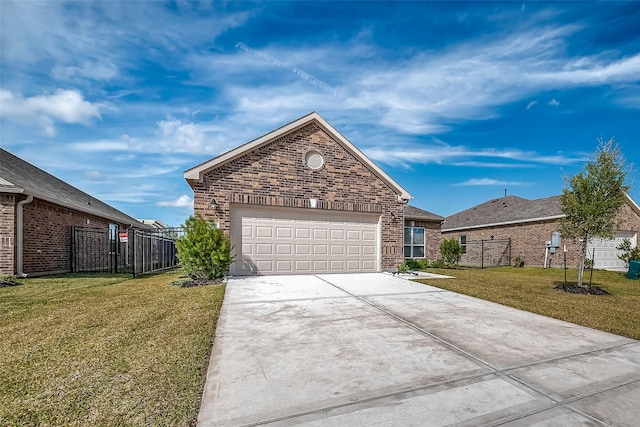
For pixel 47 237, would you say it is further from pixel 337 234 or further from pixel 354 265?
pixel 354 265

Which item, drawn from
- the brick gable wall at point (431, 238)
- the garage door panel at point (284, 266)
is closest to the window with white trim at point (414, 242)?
the brick gable wall at point (431, 238)

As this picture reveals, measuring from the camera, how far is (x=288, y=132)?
37.2ft

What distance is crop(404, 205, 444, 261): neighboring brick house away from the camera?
17.6 metres

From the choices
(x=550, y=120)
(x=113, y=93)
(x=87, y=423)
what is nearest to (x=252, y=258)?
(x=113, y=93)

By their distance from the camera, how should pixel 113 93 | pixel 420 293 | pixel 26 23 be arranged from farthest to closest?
pixel 113 93 → pixel 26 23 → pixel 420 293

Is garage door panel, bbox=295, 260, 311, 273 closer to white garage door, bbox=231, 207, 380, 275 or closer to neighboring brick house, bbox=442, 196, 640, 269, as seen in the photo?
white garage door, bbox=231, 207, 380, 275

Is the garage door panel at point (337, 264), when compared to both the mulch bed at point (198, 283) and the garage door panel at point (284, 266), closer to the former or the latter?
the garage door panel at point (284, 266)

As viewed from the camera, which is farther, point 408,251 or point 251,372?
point 408,251

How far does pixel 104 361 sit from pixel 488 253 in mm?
23755

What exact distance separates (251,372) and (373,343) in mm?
1655

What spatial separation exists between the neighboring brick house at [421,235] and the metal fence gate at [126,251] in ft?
39.4

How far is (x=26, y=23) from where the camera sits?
28.0ft

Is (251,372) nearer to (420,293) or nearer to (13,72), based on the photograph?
(420,293)

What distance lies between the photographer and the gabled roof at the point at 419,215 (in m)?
17.6
